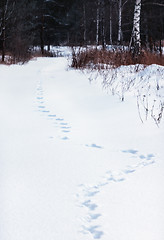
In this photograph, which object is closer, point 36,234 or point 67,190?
→ point 36,234

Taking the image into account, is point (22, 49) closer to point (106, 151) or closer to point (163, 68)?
point (163, 68)

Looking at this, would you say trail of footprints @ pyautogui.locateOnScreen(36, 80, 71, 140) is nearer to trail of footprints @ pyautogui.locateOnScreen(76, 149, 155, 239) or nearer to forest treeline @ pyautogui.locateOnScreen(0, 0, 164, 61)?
trail of footprints @ pyautogui.locateOnScreen(76, 149, 155, 239)

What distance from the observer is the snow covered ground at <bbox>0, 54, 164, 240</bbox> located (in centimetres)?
103

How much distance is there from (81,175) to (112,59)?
238 inches

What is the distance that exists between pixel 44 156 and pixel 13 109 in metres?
1.55

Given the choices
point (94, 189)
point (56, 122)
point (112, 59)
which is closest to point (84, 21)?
point (112, 59)

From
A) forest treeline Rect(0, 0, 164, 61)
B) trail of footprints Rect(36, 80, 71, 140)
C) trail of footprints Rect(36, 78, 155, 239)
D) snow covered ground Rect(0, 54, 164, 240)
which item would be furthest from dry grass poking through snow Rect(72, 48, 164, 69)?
forest treeline Rect(0, 0, 164, 61)

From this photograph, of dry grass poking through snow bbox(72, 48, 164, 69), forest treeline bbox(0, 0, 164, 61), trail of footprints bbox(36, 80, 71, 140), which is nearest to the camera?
trail of footprints bbox(36, 80, 71, 140)

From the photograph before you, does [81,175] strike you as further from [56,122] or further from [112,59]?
[112,59]

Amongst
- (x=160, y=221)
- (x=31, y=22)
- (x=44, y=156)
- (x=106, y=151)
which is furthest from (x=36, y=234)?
(x=31, y=22)

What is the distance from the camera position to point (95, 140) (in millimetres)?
2141

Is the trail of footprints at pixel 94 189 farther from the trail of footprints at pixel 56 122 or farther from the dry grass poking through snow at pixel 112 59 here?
the dry grass poking through snow at pixel 112 59

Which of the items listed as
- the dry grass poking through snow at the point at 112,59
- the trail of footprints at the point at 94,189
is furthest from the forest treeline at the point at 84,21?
the trail of footprints at the point at 94,189

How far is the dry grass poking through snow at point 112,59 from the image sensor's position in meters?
6.17
